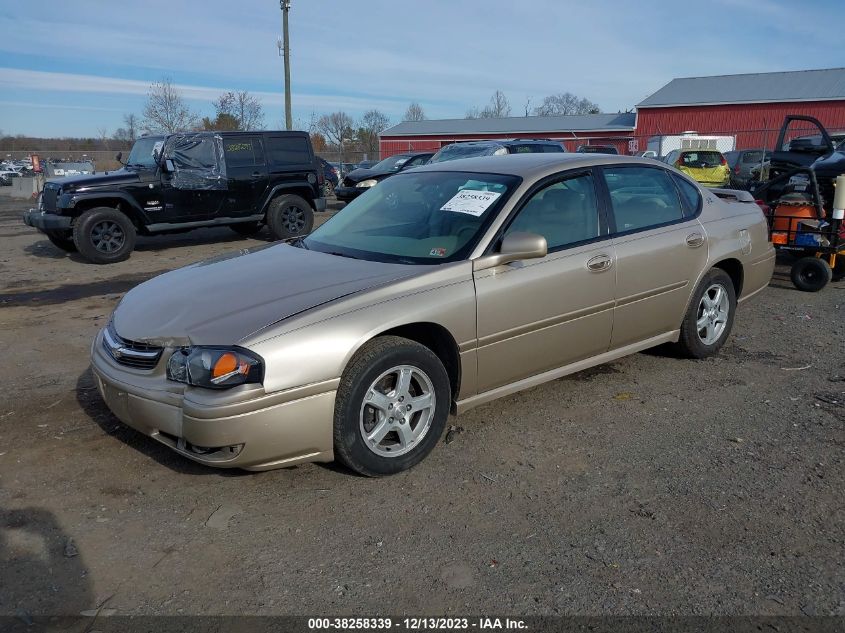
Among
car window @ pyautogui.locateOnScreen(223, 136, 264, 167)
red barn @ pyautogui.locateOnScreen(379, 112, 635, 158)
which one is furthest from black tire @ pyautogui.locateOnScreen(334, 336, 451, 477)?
red barn @ pyautogui.locateOnScreen(379, 112, 635, 158)

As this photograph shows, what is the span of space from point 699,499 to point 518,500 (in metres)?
0.86

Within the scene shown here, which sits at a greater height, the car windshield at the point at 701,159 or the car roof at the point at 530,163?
the car windshield at the point at 701,159

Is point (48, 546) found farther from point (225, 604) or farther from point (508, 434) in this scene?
point (508, 434)

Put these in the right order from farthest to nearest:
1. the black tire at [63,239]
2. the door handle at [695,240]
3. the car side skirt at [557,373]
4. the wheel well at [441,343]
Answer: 1. the black tire at [63,239]
2. the door handle at [695,240]
3. the car side skirt at [557,373]
4. the wheel well at [441,343]

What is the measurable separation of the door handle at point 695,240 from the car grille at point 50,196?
29.5ft

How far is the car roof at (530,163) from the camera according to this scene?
14.2ft

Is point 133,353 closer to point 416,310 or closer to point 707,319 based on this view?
point 416,310

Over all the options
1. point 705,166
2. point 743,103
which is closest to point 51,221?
point 705,166

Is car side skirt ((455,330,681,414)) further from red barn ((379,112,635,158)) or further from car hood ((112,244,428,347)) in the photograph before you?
red barn ((379,112,635,158))

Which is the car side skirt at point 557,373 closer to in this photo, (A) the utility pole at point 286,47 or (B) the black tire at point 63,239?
(B) the black tire at point 63,239

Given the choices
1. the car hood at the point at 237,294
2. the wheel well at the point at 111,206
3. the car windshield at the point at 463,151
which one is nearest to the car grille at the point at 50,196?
the wheel well at the point at 111,206

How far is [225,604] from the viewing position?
2.59 metres

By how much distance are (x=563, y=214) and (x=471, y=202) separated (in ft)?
1.99

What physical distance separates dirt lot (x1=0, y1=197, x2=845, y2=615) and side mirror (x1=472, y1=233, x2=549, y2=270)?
103cm
